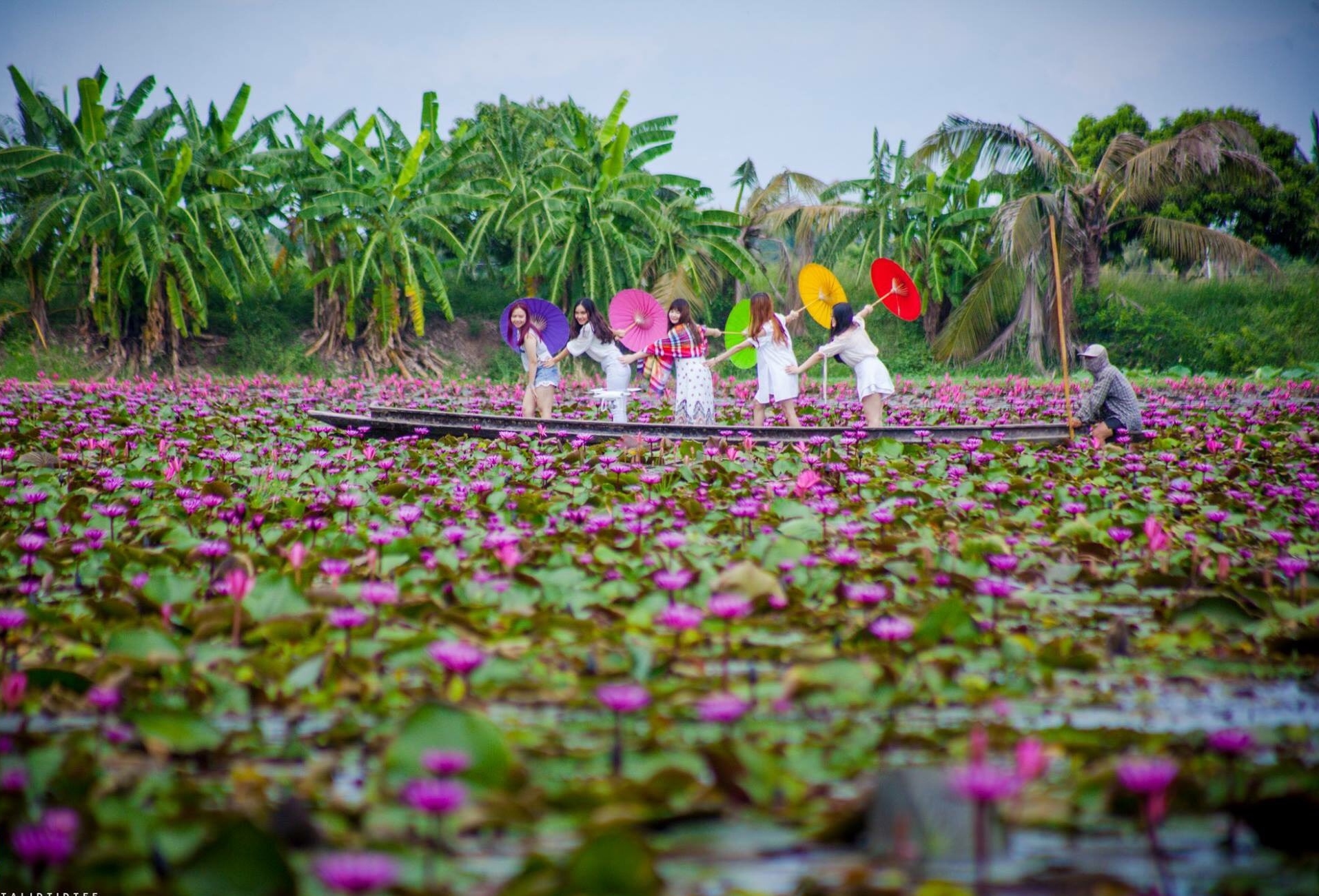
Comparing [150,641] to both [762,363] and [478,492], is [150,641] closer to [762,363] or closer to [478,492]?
[478,492]

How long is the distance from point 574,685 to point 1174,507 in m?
2.96

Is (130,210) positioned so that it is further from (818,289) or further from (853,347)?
(853,347)

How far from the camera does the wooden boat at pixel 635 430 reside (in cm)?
582

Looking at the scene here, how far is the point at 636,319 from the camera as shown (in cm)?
884

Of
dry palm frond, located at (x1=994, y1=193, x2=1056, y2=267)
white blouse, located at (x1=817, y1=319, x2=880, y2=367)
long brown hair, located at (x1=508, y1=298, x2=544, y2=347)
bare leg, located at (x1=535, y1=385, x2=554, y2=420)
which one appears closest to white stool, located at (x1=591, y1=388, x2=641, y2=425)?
bare leg, located at (x1=535, y1=385, x2=554, y2=420)

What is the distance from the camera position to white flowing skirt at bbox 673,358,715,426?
8047mm

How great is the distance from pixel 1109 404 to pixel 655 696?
570 cm

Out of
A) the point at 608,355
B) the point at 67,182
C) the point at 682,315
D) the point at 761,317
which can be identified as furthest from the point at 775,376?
the point at 67,182

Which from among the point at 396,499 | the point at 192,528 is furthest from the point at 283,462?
the point at 192,528

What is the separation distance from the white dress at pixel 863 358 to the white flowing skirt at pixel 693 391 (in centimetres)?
108

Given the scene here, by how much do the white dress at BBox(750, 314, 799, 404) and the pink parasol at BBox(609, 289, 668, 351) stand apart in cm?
128

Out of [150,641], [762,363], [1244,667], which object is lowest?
[1244,667]

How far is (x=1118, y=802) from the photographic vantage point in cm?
127

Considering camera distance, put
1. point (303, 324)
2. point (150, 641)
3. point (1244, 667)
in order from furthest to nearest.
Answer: point (303, 324), point (1244, 667), point (150, 641)
